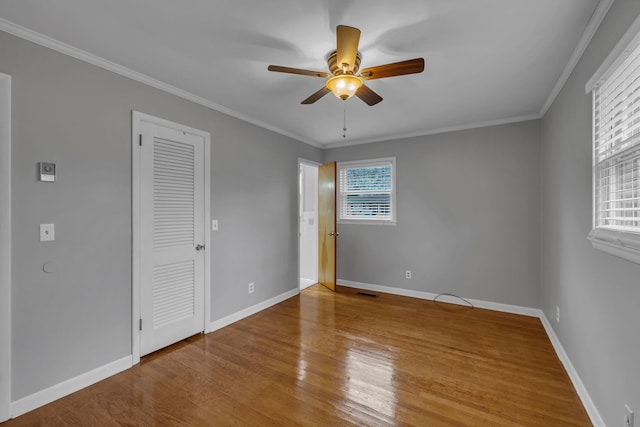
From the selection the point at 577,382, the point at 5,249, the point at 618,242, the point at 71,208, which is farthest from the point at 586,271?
the point at 5,249

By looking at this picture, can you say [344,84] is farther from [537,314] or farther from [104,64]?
[537,314]

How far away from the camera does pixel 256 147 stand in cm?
381

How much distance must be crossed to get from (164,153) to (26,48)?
1.09 m

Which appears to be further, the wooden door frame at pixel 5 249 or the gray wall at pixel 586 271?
the wooden door frame at pixel 5 249

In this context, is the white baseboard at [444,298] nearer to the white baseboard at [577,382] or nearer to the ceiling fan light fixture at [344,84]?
the white baseboard at [577,382]

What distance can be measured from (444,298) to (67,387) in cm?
416

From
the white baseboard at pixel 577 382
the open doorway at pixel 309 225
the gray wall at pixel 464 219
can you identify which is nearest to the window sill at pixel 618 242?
the white baseboard at pixel 577 382

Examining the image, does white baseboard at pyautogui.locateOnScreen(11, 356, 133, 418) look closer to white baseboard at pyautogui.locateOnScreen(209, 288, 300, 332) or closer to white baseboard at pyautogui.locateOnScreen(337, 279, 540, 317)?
white baseboard at pyautogui.locateOnScreen(209, 288, 300, 332)

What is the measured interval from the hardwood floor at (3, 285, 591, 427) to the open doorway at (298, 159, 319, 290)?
1980 mm

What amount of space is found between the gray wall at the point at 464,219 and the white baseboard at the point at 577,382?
0.88 m

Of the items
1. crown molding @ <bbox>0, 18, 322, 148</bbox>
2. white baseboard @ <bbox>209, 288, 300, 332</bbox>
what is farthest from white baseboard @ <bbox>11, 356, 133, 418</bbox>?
crown molding @ <bbox>0, 18, 322, 148</bbox>

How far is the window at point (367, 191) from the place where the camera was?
15.2 feet

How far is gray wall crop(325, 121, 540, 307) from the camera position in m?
3.68

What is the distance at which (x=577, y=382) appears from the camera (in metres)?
2.13
